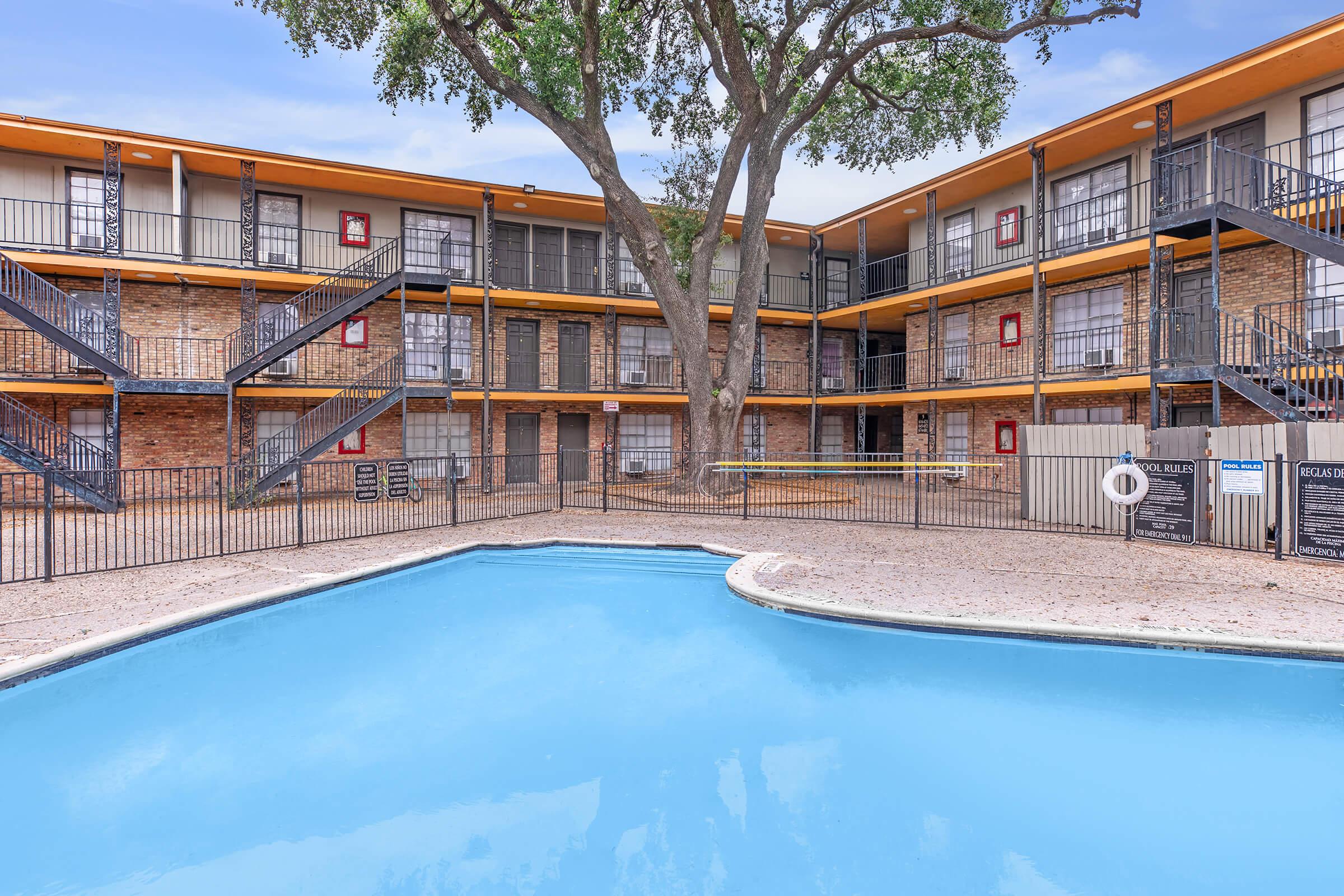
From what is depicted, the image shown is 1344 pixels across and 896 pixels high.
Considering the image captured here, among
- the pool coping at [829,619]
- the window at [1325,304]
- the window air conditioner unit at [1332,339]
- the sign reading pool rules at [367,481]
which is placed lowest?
the pool coping at [829,619]

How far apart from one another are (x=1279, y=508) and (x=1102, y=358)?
8.69 m

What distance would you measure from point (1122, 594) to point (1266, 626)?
142cm

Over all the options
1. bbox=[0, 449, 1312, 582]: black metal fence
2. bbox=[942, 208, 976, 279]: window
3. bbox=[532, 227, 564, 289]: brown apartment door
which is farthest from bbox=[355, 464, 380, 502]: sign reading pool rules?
bbox=[942, 208, 976, 279]: window

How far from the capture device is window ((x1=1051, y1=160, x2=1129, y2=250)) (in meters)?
16.8

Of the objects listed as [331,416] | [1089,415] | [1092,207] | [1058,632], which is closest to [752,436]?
[1089,415]

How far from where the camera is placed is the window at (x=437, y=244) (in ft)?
67.3

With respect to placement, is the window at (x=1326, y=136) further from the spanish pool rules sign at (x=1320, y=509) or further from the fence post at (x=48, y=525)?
the fence post at (x=48, y=525)

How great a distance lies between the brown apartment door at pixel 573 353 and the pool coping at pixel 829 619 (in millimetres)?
14225

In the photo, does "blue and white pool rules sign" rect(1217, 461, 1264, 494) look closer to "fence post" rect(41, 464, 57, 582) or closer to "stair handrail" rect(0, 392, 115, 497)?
"fence post" rect(41, 464, 57, 582)

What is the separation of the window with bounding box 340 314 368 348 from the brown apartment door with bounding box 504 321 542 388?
12.9ft

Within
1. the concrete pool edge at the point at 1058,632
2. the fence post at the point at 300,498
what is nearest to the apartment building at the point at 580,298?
the fence post at the point at 300,498

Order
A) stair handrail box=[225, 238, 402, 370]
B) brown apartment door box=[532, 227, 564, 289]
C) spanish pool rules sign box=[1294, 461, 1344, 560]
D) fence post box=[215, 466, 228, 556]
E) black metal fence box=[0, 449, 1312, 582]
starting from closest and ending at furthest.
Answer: spanish pool rules sign box=[1294, 461, 1344, 560]
fence post box=[215, 466, 228, 556]
black metal fence box=[0, 449, 1312, 582]
stair handrail box=[225, 238, 402, 370]
brown apartment door box=[532, 227, 564, 289]

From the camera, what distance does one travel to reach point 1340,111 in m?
13.2

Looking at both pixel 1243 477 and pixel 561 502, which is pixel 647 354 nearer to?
pixel 561 502
